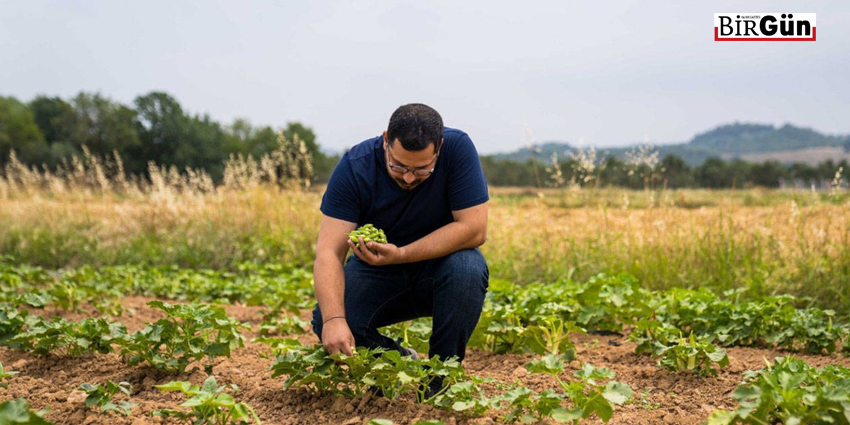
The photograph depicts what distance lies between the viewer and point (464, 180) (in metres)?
3.09

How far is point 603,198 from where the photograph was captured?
291 inches

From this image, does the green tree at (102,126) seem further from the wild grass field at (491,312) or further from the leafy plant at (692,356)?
the leafy plant at (692,356)

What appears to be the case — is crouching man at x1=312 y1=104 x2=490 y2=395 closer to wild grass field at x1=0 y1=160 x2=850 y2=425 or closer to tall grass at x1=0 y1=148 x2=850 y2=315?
wild grass field at x1=0 y1=160 x2=850 y2=425

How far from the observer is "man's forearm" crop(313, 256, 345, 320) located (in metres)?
2.88

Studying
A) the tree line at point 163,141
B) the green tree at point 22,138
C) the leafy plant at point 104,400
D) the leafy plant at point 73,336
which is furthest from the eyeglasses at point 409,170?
the green tree at point 22,138

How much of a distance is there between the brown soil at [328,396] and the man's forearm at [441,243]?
24.3 inches

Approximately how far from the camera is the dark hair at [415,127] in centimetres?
281

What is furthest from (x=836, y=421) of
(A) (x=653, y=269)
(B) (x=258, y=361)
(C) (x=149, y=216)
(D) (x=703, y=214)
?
(C) (x=149, y=216)

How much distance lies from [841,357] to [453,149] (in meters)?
2.66

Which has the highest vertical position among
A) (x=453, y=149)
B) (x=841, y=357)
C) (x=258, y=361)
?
(x=453, y=149)

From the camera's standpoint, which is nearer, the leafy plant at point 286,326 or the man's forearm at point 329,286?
the man's forearm at point 329,286

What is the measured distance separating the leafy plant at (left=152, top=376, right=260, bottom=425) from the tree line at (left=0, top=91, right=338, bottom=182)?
13100 mm

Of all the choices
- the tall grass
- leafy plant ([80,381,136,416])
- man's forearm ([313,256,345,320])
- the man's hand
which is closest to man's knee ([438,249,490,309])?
the man's hand

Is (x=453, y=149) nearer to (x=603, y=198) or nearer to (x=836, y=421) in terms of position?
(x=836, y=421)
